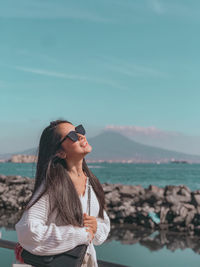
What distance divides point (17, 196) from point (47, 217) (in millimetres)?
12881

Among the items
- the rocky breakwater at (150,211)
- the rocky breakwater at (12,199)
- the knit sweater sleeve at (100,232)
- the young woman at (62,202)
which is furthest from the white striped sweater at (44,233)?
the rocky breakwater at (12,199)

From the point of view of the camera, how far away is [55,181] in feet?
5.56

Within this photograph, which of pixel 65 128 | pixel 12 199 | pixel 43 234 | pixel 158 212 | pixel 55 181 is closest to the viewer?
pixel 43 234

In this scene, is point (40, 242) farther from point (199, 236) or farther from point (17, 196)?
point (17, 196)

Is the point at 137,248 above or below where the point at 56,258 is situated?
below

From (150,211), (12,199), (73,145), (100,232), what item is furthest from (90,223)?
(12,199)

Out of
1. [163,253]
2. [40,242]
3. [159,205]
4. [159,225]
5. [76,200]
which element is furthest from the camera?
[159,205]

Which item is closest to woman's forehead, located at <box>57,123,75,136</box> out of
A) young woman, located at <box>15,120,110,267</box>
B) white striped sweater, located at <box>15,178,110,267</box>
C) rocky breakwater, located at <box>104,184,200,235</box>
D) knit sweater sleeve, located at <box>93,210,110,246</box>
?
young woman, located at <box>15,120,110,267</box>

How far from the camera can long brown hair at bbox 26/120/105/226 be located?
1.65 meters

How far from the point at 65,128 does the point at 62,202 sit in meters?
0.36

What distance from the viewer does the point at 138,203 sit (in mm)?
11508

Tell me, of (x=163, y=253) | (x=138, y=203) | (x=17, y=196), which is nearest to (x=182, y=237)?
(x=163, y=253)

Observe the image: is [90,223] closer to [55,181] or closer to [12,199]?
[55,181]

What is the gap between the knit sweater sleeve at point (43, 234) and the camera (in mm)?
1581
